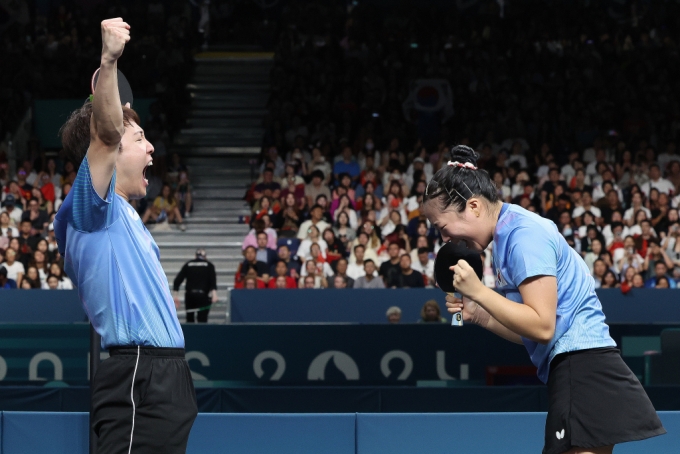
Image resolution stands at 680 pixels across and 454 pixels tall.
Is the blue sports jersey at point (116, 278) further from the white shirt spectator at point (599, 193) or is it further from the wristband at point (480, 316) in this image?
the white shirt spectator at point (599, 193)

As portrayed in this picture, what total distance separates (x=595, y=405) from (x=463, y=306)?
55 cm

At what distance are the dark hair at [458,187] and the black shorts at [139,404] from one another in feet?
Answer: 3.31

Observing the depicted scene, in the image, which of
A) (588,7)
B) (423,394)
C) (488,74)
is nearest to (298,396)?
(423,394)

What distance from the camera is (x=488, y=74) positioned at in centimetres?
1939

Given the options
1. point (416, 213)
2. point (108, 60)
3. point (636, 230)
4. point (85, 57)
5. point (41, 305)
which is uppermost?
point (85, 57)

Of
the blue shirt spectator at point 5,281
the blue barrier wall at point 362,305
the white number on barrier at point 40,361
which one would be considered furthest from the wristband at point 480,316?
the blue shirt spectator at point 5,281

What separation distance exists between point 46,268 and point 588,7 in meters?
13.5

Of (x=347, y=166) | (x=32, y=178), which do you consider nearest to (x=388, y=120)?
(x=347, y=166)

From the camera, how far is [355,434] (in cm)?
570

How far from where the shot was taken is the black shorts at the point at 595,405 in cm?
305

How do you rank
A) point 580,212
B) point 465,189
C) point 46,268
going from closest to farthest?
point 465,189 < point 46,268 < point 580,212

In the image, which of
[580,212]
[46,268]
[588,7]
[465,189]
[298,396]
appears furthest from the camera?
[588,7]

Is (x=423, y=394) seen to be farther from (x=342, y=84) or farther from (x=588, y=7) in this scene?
(x=588, y=7)

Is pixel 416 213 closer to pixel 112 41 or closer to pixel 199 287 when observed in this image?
pixel 199 287
